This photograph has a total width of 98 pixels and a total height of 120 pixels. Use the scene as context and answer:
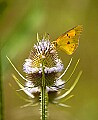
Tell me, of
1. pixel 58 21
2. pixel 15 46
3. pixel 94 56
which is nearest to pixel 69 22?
pixel 58 21

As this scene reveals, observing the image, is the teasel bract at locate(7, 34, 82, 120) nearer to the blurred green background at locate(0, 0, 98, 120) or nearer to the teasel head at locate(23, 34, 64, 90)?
the teasel head at locate(23, 34, 64, 90)

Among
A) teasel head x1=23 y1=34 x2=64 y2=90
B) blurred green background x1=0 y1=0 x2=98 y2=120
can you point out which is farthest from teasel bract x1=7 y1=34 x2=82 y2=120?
blurred green background x1=0 y1=0 x2=98 y2=120

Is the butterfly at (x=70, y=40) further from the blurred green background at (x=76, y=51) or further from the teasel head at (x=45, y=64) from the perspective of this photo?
the blurred green background at (x=76, y=51)

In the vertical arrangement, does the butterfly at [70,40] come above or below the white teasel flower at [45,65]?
above

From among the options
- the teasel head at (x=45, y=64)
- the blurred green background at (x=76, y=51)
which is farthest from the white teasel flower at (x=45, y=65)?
the blurred green background at (x=76, y=51)

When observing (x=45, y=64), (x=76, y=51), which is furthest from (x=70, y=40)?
(x=76, y=51)

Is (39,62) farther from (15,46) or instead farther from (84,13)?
(84,13)

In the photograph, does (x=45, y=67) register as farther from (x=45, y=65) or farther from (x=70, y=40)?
(x=70, y=40)
